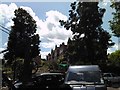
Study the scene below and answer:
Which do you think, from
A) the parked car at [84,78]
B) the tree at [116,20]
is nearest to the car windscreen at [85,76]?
the parked car at [84,78]

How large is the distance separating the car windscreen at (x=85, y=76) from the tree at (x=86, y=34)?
37529 mm

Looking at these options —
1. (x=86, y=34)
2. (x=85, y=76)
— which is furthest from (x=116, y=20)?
(x=86, y=34)

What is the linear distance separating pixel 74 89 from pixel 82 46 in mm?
40478

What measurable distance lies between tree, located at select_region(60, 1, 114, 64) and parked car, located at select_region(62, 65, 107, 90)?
1471 inches

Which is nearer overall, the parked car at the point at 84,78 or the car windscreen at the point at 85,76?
the parked car at the point at 84,78

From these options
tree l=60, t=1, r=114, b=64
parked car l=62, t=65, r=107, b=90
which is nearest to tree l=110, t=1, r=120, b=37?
parked car l=62, t=65, r=107, b=90

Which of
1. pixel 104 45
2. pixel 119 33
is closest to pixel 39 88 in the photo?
pixel 119 33

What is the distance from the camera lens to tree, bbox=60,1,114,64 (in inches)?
2170

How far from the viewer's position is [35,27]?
53750 millimetres

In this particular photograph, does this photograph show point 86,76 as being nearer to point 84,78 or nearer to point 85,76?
point 85,76

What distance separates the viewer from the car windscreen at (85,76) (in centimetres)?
1609

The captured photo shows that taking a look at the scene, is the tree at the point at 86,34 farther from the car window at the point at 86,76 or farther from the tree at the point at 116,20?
the car window at the point at 86,76

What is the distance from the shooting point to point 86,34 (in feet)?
183

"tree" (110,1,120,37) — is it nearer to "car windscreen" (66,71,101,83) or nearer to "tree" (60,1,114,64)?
"car windscreen" (66,71,101,83)
